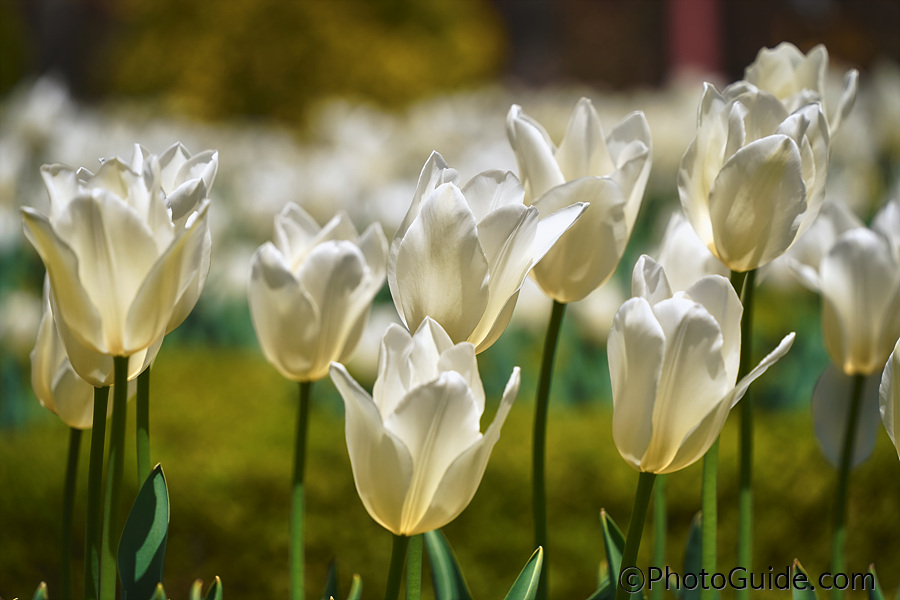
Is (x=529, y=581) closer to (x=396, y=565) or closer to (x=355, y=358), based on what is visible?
(x=396, y=565)

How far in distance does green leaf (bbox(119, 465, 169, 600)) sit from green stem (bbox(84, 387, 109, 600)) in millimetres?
31

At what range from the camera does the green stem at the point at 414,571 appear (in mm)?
809

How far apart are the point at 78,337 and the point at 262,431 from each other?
183 centimetres

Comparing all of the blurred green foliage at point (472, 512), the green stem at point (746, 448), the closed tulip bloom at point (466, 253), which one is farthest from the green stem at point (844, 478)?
the blurred green foliage at point (472, 512)

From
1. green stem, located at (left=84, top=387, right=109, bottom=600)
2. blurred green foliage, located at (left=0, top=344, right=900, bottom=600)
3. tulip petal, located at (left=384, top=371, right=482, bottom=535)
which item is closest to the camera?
tulip petal, located at (left=384, top=371, right=482, bottom=535)

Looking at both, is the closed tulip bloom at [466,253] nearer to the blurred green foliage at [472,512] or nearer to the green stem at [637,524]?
the green stem at [637,524]

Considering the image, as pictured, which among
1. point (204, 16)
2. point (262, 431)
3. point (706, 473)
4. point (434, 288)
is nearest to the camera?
point (434, 288)

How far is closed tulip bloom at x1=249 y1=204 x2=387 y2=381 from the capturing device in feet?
3.34

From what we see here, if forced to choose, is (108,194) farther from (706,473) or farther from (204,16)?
(204,16)

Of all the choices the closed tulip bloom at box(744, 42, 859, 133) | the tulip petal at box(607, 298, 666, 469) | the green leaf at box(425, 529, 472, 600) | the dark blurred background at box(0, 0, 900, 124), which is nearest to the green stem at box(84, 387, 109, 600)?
the green leaf at box(425, 529, 472, 600)

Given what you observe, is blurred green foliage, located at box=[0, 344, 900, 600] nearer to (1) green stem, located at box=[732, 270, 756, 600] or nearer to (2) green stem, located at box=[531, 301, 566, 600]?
(1) green stem, located at box=[732, 270, 756, 600]

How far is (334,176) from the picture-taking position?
389cm

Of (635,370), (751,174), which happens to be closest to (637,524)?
(635,370)

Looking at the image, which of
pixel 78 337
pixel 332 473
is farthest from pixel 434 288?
pixel 332 473
